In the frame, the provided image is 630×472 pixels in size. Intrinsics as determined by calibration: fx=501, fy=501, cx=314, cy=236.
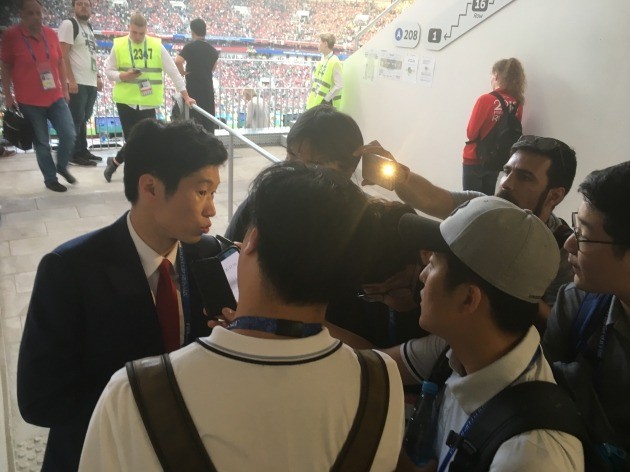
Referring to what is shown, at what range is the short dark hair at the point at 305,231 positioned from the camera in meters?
0.76

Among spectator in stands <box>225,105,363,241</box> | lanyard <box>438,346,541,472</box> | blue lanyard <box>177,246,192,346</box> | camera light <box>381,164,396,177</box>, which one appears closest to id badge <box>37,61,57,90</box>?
spectator in stands <box>225,105,363,241</box>

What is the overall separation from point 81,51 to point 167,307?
4694 millimetres

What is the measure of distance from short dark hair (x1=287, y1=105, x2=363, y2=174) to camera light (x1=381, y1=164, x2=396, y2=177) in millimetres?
304

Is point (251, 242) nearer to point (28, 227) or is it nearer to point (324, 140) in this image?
point (324, 140)

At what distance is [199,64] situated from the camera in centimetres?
618

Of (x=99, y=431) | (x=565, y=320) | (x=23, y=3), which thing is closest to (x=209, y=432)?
(x=99, y=431)

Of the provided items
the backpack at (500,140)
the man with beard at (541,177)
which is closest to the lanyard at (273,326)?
the man with beard at (541,177)

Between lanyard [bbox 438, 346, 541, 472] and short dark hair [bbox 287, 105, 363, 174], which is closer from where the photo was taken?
lanyard [bbox 438, 346, 541, 472]

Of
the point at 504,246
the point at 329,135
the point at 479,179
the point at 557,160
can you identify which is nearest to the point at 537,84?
the point at 479,179

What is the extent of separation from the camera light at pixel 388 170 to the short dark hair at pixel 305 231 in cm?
136

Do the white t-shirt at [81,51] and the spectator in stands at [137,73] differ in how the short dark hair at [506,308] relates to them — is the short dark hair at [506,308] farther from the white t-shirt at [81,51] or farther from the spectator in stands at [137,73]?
the white t-shirt at [81,51]

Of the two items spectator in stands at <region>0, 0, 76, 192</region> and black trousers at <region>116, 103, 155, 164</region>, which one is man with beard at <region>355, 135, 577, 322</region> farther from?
black trousers at <region>116, 103, 155, 164</region>

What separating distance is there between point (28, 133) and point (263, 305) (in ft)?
15.1

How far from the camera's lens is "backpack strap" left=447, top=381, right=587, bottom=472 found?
861 mm
